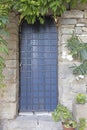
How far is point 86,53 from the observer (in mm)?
3727

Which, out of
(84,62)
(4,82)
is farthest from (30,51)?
(84,62)

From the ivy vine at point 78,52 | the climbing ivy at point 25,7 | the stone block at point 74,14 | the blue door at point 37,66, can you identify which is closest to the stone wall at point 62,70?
the stone block at point 74,14

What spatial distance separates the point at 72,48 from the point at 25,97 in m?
1.23

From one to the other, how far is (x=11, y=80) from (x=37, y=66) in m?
0.57

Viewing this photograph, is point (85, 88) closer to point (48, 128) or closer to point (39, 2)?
point (48, 128)

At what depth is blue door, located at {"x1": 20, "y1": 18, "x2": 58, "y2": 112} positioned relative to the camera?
13.6ft

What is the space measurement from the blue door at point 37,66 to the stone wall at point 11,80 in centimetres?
27

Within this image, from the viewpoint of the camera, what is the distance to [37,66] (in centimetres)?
417

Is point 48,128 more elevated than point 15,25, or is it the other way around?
point 15,25

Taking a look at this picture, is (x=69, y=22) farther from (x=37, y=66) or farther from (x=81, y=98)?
(x=81, y=98)

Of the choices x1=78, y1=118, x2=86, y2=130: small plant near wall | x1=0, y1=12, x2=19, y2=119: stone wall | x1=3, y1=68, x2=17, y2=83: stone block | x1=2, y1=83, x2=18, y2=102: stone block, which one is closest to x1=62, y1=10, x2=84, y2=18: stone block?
x1=0, y1=12, x2=19, y2=119: stone wall

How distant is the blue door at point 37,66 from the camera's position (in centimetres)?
416

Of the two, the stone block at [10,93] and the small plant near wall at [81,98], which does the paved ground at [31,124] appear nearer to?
the stone block at [10,93]

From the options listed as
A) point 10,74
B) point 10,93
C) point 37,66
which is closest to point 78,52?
point 37,66
